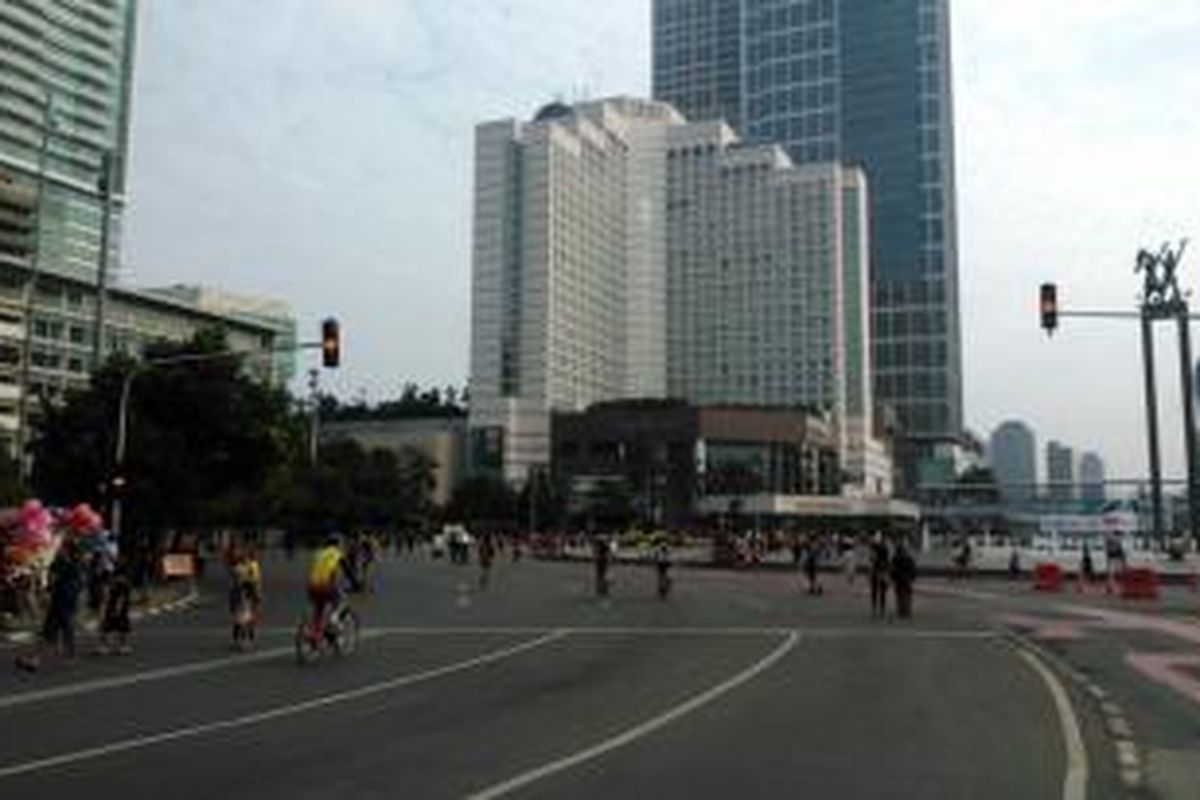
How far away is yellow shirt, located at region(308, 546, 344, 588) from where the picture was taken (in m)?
22.8

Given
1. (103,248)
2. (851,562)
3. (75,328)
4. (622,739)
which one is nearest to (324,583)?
(622,739)

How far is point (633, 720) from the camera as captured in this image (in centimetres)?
1577

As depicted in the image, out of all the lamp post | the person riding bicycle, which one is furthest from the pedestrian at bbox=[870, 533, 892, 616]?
the lamp post

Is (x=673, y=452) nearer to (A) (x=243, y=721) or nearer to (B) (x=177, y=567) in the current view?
(B) (x=177, y=567)

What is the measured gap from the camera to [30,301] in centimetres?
12044

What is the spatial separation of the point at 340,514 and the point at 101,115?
172 ft

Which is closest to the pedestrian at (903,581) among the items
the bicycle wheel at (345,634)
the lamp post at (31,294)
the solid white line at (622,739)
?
the solid white line at (622,739)

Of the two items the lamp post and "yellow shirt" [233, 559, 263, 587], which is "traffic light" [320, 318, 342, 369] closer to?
"yellow shirt" [233, 559, 263, 587]

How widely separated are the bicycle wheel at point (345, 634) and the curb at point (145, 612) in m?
4.61

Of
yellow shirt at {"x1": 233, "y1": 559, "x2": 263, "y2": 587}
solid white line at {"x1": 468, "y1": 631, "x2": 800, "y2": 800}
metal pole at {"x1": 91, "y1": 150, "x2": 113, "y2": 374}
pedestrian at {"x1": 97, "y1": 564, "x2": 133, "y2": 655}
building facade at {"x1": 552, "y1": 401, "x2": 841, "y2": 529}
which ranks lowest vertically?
solid white line at {"x1": 468, "y1": 631, "x2": 800, "y2": 800}

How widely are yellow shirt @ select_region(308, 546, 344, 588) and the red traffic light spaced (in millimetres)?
17287

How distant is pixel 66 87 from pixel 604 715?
61118 millimetres

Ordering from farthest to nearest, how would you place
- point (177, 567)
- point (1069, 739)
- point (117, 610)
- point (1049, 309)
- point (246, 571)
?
point (177, 567)
point (1049, 309)
point (246, 571)
point (117, 610)
point (1069, 739)

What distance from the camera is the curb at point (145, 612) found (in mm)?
26984
